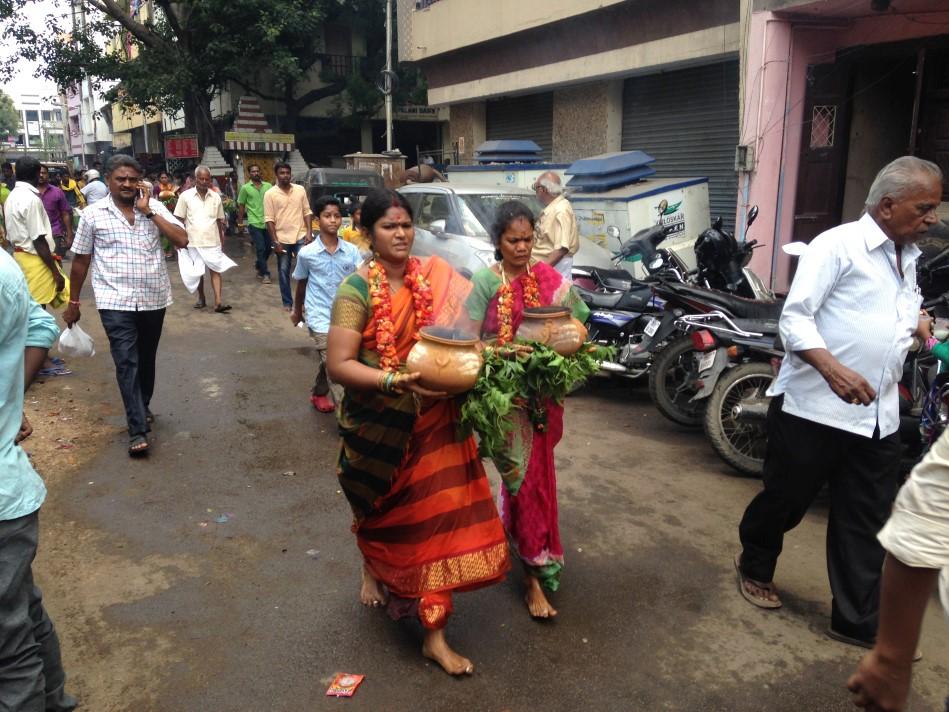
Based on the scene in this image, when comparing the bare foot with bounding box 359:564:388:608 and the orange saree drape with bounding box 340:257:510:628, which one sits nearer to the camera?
the orange saree drape with bounding box 340:257:510:628

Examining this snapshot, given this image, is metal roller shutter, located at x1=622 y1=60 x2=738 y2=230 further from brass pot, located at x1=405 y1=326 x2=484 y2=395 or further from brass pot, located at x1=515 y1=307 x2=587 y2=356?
brass pot, located at x1=405 y1=326 x2=484 y2=395

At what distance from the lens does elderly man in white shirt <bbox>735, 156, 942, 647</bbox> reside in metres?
2.84

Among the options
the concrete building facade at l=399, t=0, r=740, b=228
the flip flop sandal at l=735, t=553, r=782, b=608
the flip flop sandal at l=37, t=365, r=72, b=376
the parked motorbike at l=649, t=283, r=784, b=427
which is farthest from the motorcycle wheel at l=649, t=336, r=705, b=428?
the concrete building facade at l=399, t=0, r=740, b=228

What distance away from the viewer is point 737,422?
15.9ft

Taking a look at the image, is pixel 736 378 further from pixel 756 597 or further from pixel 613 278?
pixel 613 278

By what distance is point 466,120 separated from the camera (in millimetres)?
18281

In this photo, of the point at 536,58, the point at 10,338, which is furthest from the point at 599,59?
the point at 10,338

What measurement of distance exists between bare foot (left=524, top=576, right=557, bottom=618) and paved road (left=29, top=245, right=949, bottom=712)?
0.04 metres

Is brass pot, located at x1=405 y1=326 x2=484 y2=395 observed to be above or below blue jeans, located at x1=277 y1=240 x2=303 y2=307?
above

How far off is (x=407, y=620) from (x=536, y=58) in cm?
1323

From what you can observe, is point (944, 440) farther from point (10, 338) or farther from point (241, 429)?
point (241, 429)

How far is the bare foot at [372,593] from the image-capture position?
3.41 m

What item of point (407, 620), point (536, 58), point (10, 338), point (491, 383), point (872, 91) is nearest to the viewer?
point (10, 338)

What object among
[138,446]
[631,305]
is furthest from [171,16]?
[138,446]
